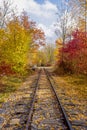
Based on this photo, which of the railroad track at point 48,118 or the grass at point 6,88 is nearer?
the railroad track at point 48,118

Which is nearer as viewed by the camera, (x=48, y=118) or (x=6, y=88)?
(x=48, y=118)

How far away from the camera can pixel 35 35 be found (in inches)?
1914

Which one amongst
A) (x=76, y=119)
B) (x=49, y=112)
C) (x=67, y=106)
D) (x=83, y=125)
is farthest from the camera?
(x=67, y=106)

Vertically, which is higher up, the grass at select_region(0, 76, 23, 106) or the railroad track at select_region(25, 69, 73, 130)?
the railroad track at select_region(25, 69, 73, 130)

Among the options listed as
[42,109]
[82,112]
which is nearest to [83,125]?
[82,112]

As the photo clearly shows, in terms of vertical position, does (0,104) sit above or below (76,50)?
below

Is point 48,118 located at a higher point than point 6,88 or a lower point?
higher

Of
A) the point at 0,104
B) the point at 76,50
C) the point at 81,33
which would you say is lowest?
the point at 0,104

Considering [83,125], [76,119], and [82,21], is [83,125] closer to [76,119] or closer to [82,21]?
[76,119]

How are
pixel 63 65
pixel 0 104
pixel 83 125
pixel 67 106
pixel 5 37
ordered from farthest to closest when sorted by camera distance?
pixel 63 65, pixel 5 37, pixel 0 104, pixel 67 106, pixel 83 125

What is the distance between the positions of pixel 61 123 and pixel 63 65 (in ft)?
98.3

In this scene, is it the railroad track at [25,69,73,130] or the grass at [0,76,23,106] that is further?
the grass at [0,76,23,106]

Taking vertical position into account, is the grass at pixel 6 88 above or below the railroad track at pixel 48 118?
below

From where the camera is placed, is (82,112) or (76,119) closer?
(76,119)
